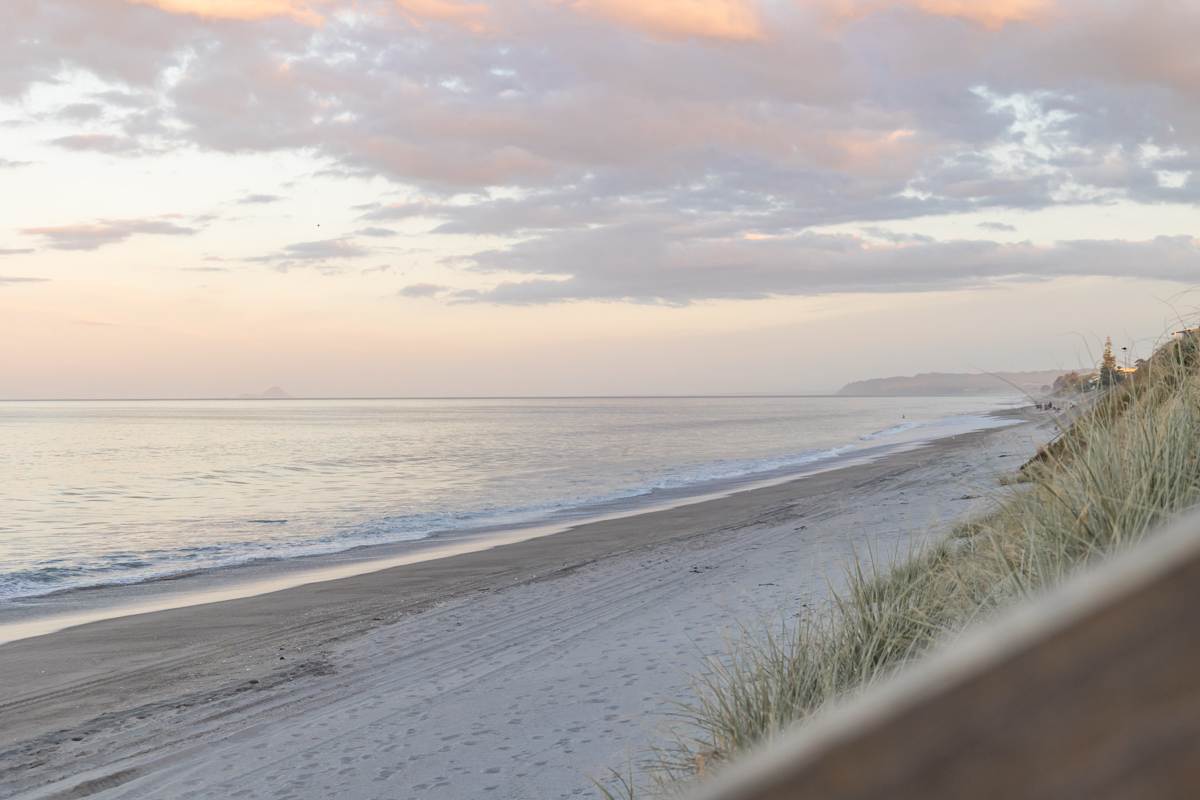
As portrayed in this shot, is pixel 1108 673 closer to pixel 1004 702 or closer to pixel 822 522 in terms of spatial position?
pixel 1004 702

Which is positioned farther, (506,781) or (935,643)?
(506,781)

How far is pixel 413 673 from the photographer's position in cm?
870

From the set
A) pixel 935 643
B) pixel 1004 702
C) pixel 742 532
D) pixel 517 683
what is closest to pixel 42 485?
pixel 742 532

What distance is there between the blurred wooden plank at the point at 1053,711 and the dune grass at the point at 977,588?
3635mm

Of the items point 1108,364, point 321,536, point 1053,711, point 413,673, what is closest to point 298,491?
point 321,536

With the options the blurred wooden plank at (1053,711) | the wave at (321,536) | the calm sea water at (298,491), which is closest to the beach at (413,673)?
the wave at (321,536)

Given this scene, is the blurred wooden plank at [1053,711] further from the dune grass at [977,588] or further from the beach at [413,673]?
the beach at [413,673]

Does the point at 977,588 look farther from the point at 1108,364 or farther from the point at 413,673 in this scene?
the point at 413,673

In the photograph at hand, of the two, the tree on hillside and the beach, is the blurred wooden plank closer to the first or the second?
the beach

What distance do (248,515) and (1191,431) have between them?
78.2 ft

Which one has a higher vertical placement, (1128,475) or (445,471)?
(1128,475)

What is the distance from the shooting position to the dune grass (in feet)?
13.0

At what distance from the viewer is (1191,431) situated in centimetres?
448

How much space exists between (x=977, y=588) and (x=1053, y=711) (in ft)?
15.3
